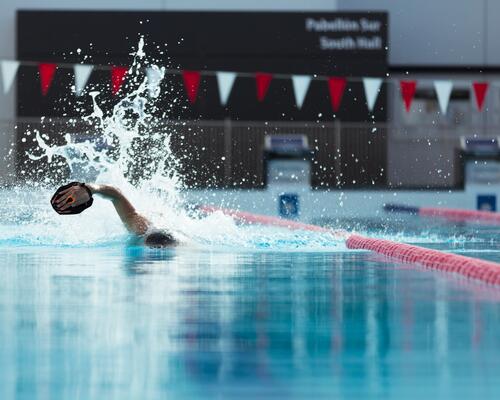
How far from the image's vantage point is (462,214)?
689 inches

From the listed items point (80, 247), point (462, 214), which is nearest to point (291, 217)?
point (462, 214)

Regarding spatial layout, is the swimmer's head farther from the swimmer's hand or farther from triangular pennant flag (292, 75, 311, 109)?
triangular pennant flag (292, 75, 311, 109)

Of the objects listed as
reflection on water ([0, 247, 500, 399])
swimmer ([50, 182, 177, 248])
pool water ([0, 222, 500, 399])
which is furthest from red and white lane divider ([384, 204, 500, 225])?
reflection on water ([0, 247, 500, 399])

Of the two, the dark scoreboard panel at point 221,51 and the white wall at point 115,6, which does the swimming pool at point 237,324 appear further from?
the white wall at point 115,6

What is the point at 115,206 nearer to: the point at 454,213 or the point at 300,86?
the point at 454,213

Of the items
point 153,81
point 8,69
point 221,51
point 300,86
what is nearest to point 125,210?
point 8,69

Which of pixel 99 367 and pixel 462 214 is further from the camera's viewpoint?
pixel 462 214

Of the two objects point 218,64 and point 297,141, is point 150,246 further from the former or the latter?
point 218,64

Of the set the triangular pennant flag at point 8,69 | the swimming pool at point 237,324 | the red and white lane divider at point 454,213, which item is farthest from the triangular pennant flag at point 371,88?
the swimming pool at point 237,324

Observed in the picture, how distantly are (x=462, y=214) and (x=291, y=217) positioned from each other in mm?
2305

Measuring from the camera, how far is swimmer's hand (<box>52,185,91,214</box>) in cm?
803

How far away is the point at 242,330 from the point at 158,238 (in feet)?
15.9

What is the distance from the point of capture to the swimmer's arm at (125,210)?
8.74 metres

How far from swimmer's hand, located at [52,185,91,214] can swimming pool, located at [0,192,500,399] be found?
1.11 feet
